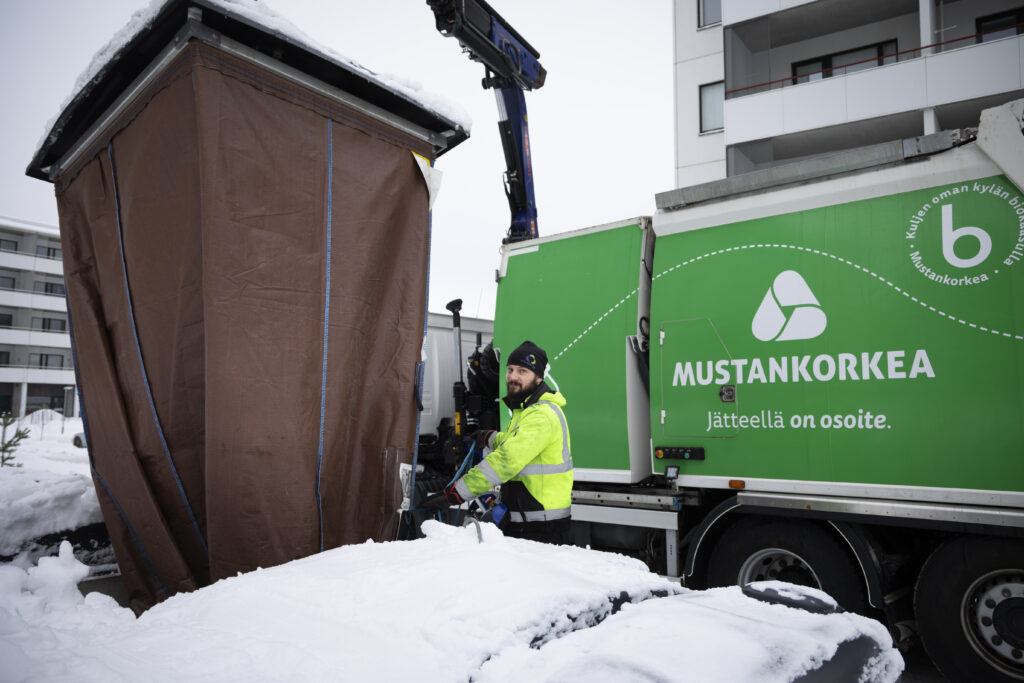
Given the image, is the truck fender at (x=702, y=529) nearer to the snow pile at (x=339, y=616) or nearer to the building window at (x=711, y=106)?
the snow pile at (x=339, y=616)

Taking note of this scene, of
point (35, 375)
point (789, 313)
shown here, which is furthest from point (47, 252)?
point (789, 313)

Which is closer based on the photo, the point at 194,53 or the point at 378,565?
the point at 378,565

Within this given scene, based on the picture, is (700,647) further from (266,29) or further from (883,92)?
(883,92)

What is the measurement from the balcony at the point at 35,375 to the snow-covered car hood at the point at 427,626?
48.9 meters

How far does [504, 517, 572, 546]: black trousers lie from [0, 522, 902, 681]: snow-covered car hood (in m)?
1.81

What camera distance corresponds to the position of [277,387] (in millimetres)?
3049

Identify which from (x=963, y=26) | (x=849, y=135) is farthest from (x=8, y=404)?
(x=963, y=26)

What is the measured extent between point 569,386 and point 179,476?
3.14 meters

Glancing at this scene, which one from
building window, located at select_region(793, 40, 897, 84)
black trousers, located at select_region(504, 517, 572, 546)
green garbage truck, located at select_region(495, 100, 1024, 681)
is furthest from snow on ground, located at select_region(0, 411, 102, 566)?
building window, located at select_region(793, 40, 897, 84)

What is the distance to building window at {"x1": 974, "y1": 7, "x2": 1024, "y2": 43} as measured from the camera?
1375cm

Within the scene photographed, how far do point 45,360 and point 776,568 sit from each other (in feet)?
168

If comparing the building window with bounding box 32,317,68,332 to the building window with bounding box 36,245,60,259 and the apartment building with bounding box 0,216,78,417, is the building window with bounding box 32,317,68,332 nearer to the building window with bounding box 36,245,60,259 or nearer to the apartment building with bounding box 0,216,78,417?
the apartment building with bounding box 0,216,78,417

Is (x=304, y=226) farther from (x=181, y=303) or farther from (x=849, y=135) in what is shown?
(x=849, y=135)

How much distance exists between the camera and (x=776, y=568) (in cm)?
466
